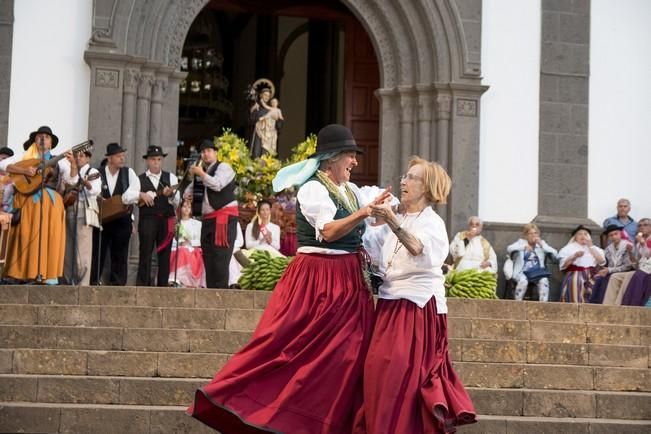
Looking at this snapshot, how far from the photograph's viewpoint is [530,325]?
366 inches

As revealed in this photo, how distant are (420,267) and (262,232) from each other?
298 inches

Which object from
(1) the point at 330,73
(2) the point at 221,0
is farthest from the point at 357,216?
(1) the point at 330,73

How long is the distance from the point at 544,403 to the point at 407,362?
2.41m

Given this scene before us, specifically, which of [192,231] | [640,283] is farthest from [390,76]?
[640,283]

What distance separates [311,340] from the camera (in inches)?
235

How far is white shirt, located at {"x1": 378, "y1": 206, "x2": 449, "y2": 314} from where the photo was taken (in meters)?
6.03

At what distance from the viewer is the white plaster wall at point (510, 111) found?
14867 mm

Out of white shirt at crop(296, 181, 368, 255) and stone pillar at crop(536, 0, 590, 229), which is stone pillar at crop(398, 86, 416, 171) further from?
white shirt at crop(296, 181, 368, 255)

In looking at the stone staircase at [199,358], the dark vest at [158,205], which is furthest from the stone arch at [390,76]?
the stone staircase at [199,358]

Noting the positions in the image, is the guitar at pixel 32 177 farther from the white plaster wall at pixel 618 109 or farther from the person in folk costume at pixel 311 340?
the white plaster wall at pixel 618 109

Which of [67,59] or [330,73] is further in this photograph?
[330,73]

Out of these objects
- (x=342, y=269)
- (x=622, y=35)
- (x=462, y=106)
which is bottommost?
(x=342, y=269)

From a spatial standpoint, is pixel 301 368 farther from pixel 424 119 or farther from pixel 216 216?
pixel 424 119

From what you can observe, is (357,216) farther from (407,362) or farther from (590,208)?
(590,208)
